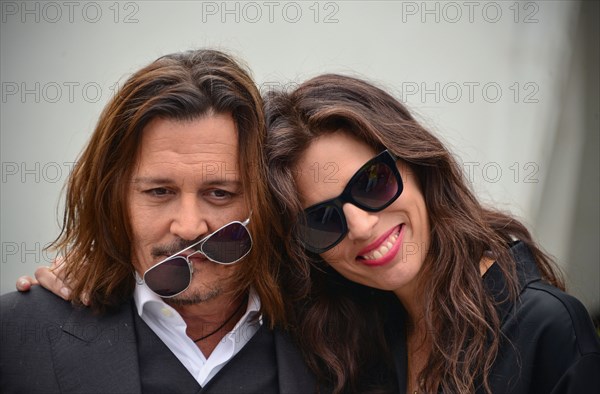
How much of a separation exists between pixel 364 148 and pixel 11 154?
2.42 m

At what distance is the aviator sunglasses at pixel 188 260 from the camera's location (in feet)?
7.81

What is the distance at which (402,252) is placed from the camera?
7.89 feet

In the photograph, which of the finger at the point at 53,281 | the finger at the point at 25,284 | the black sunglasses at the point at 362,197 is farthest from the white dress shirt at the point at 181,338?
the black sunglasses at the point at 362,197

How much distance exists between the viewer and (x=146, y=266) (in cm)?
248

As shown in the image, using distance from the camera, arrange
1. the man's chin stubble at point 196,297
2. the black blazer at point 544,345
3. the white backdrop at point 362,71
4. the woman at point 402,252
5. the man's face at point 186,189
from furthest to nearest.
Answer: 1. the white backdrop at point 362,71
2. the man's chin stubble at point 196,297
3. the man's face at point 186,189
4. the woman at point 402,252
5. the black blazer at point 544,345

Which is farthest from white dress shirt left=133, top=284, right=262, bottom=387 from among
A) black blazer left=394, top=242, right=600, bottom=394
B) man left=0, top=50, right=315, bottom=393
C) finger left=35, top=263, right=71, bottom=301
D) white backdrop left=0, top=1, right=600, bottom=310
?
white backdrop left=0, top=1, right=600, bottom=310

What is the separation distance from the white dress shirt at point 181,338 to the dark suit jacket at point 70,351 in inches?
2.7

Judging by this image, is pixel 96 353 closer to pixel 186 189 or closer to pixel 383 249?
pixel 186 189

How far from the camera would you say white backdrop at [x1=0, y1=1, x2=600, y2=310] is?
399cm

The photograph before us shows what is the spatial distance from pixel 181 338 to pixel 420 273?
84 centimetres

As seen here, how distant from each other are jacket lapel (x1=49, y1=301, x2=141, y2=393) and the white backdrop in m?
1.60

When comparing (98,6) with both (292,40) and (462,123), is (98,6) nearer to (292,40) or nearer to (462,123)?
(292,40)

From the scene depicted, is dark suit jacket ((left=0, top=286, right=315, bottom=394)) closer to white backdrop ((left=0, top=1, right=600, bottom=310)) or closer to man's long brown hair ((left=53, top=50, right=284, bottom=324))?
man's long brown hair ((left=53, top=50, right=284, bottom=324))

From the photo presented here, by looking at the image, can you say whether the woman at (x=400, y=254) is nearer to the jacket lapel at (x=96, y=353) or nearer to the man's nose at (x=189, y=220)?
the man's nose at (x=189, y=220)
